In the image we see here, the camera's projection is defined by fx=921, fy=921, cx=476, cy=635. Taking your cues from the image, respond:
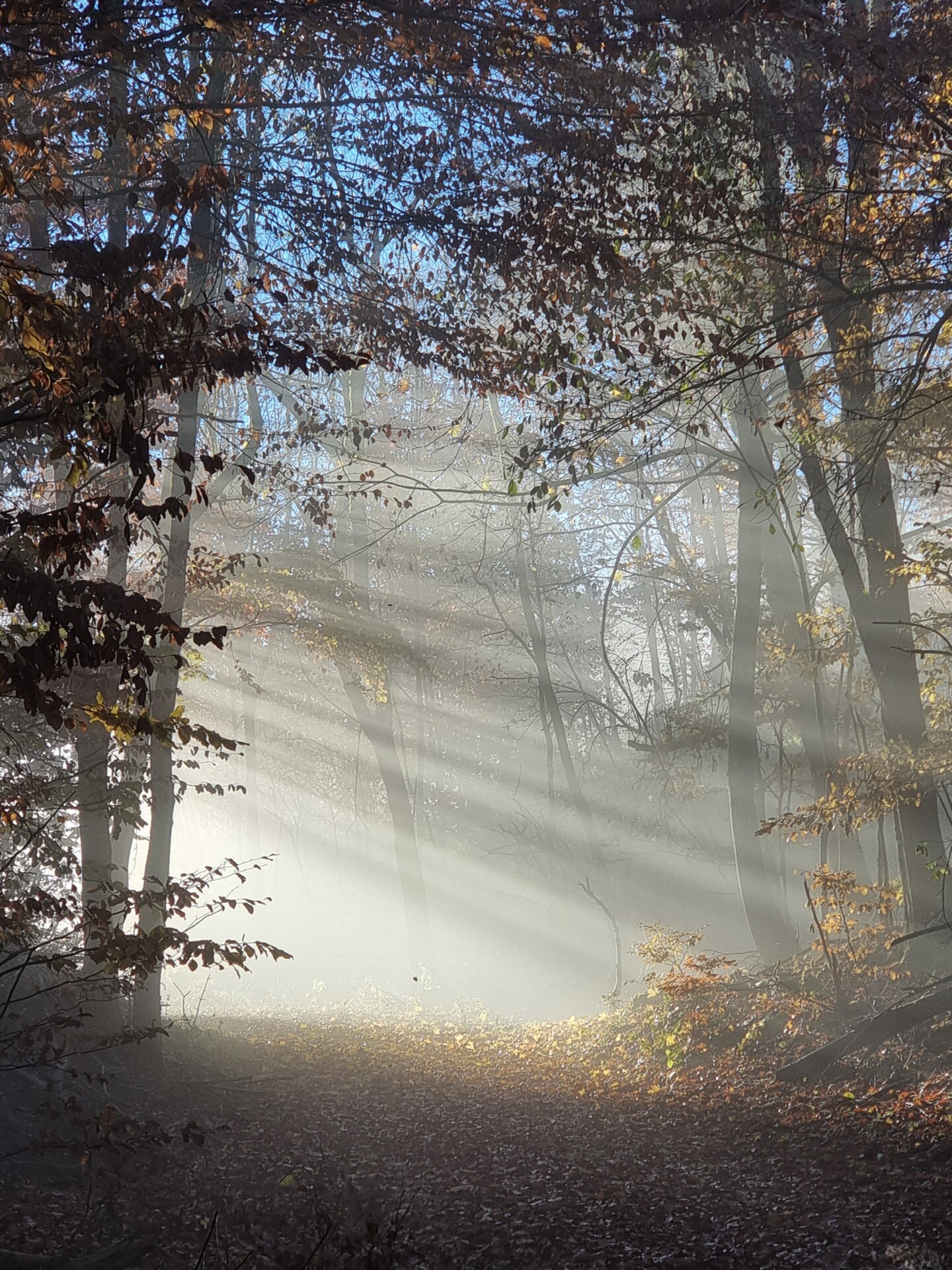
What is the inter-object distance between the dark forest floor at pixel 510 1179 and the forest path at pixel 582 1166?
0.8 inches

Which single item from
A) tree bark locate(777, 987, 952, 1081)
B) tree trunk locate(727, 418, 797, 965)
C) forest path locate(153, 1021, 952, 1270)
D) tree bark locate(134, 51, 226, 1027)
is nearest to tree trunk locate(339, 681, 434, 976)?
tree bark locate(134, 51, 226, 1027)

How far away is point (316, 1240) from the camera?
232 inches

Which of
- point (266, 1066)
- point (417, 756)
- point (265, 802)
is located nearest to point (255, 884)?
point (265, 802)

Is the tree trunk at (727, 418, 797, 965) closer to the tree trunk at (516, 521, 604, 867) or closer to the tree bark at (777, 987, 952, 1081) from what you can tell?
the tree bark at (777, 987, 952, 1081)

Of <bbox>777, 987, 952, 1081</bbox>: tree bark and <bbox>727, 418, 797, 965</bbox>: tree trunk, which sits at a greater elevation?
<bbox>727, 418, 797, 965</bbox>: tree trunk

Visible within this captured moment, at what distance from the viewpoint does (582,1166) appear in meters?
7.50

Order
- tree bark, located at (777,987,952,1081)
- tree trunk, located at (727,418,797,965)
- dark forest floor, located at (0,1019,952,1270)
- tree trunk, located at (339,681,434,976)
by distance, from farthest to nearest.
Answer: tree trunk, located at (339,681,434,976) < tree trunk, located at (727,418,797,965) < tree bark, located at (777,987,952,1081) < dark forest floor, located at (0,1019,952,1270)

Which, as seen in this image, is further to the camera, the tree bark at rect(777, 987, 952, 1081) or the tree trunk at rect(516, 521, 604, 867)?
the tree trunk at rect(516, 521, 604, 867)

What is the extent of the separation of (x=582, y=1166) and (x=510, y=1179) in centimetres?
65

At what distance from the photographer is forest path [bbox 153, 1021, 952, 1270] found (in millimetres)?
5703

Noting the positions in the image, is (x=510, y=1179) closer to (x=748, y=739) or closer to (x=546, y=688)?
(x=748, y=739)

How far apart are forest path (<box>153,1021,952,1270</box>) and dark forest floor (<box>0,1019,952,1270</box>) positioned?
2 cm

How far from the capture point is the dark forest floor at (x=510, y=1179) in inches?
222

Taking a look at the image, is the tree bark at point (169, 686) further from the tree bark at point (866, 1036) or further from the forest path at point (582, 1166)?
the tree bark at point (866, 1036)
